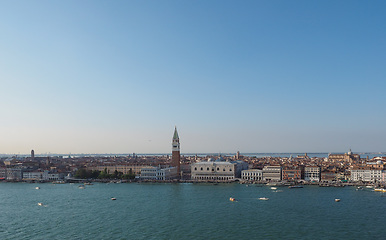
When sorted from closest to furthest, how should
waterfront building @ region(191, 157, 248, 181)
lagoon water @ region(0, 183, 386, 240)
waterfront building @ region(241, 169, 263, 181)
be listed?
lagoon water @ region(0, 183, 386, 240) → waterfront building @ region(241, 169, 263, 181) → waterfront building @ region(191, 157, 248, 181)

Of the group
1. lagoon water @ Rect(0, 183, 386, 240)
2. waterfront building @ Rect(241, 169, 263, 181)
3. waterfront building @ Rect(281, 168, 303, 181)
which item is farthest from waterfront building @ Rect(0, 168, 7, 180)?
waterfront building @ Rect(281, 168, 303, 181)

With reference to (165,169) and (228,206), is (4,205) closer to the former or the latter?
(228,206)

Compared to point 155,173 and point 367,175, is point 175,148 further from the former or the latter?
point 367,175

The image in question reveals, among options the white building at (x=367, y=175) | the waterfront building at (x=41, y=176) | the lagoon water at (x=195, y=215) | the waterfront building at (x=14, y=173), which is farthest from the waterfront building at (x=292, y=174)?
the waterfront building at (x=14, y=173)

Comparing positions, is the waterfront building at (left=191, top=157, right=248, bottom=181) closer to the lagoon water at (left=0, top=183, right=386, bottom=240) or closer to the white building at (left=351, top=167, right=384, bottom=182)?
the lagoon water at (left=0, top=183, right=386, bottom=240)

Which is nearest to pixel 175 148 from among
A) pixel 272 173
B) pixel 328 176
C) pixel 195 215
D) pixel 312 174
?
pixel 272 173

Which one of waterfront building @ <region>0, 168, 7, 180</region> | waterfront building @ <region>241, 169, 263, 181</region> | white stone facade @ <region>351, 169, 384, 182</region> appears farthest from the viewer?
waterfront building @ <region>0, 168, 7, 180</region>

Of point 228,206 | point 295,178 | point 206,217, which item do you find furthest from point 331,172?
point 206,217
